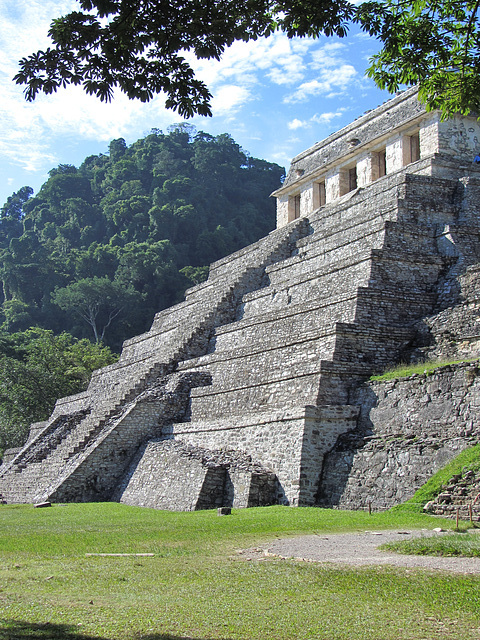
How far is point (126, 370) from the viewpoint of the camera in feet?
91.7

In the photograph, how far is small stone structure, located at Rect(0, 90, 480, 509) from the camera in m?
14.0

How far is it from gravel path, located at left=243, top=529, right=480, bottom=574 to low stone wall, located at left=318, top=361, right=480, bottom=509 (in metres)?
2.68

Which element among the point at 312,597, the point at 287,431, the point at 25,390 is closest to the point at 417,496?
the point at 287,431

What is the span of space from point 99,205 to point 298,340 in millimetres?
61858

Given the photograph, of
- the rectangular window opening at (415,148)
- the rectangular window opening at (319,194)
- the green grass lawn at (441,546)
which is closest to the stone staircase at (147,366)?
the rectangular window opening at (319,194)

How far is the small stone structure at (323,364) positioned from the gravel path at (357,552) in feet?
9.67

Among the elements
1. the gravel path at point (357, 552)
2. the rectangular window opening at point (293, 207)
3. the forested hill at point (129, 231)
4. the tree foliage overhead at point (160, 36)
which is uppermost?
the forested hill at point (129, 231)

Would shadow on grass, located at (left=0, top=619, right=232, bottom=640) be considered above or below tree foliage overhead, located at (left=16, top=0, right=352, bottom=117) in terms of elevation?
below

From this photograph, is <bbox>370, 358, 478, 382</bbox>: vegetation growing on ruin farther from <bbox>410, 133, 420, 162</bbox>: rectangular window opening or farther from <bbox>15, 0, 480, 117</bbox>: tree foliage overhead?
<bbox>410, 133, 420, 162</bbox>: rectangular window opening

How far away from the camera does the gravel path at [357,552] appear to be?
7.41m

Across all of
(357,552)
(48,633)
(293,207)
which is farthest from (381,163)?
(48,633)

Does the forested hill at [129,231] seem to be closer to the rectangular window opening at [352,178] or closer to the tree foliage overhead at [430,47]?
the rectangular window opening at [352,178]

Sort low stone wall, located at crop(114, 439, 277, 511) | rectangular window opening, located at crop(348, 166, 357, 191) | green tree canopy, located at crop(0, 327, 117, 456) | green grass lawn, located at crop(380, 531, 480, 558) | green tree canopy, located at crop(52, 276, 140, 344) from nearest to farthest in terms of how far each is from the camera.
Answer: green grass lawn, located at crop(380, 531, 480, 558) < low stone wall, located at crop(114, 439, 277, 511) < rectangular window opening, located at crop(348, 166, 357, 191) < green tree canopy, located at crop(0, 327, 117, 456) < green tree canopy, located at crop(52, 276, 140, 344)

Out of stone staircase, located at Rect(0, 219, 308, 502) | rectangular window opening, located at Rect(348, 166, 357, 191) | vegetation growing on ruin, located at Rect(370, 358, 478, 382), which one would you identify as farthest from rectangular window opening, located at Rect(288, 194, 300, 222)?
vegetation growing on ruin, located at Rect(370, 358, 478, 382)
